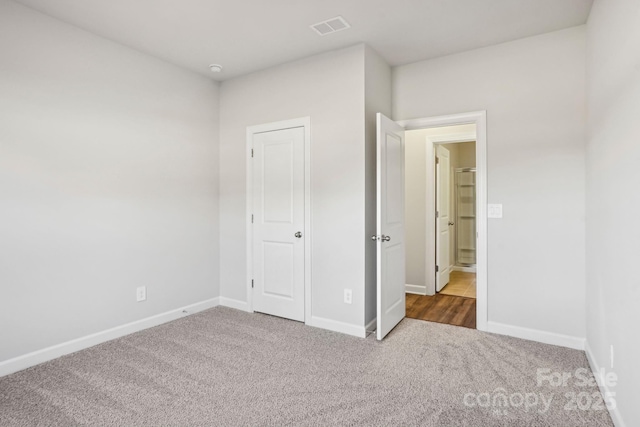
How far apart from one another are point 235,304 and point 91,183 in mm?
1935

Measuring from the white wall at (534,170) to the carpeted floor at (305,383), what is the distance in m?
0.39

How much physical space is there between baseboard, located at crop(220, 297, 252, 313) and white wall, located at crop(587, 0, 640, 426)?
3104 millimetres

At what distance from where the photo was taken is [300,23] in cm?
278

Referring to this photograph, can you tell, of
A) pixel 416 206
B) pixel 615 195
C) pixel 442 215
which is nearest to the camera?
pixel 615 195

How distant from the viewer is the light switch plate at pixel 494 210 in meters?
3.13

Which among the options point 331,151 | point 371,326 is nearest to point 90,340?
point 371,326

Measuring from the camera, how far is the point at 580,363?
2.57 meters

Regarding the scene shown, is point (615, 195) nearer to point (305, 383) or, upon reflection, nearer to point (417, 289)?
point (305, 383)

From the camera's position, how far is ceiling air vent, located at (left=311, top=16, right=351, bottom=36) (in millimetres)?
2728

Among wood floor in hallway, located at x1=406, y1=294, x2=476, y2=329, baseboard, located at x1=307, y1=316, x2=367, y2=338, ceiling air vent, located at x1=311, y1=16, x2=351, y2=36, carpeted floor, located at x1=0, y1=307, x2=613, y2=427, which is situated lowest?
carpeted floor, located at x1=0, y1=307, x2=613, y2=427

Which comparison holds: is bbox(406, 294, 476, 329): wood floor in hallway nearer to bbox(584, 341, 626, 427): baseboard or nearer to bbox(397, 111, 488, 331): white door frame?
bbox(397, 111, 488, 331): white door frame

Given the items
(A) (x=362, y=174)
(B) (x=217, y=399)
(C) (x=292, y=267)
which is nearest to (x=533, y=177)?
(A) (x=362, y=174)

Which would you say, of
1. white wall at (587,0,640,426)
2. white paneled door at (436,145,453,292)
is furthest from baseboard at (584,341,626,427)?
white paneled door at (436,145,453,292)

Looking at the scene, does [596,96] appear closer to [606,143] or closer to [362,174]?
[606,143]
